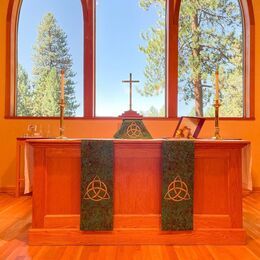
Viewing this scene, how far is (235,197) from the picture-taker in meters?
2.96

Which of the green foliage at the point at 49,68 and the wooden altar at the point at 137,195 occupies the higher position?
the green foliage at the point at 49,68

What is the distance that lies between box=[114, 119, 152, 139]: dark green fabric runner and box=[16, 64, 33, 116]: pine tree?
283 cm

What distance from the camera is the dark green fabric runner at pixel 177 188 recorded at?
9.57 feet

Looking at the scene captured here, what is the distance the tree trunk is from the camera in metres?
5.81

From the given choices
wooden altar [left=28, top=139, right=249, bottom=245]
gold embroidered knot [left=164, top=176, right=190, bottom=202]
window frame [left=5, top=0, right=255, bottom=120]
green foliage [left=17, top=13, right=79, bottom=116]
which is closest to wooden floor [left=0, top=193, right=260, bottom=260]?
wooden altar [left=28, top=139, right=249, bottom=245]

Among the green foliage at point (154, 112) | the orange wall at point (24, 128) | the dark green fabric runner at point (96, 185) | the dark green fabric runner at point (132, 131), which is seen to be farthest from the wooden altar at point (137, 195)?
the green foliage at point (154, 112)

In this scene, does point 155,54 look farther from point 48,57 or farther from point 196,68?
point 48,57

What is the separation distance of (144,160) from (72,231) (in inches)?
30.4

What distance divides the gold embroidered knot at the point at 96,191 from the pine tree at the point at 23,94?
3.10 m

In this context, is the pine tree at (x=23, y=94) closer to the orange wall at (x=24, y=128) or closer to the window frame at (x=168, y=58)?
the window frame at (x=168, y=58)

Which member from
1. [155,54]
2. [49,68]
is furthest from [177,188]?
[49,68]

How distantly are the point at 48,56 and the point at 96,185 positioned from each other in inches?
133

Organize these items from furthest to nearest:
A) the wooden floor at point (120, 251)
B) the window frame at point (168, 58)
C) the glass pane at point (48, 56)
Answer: the glass pane at point (48, 56) < the window frame at point (168, 58) < the wooden floor at point (120, 251)

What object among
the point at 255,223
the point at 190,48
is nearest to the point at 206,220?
the point at 255,223
